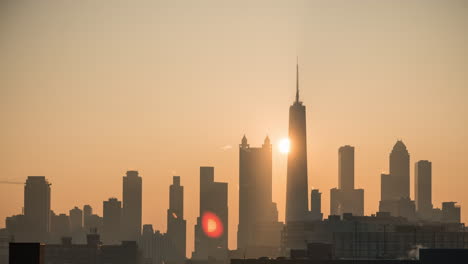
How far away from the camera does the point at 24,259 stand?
506 feet
